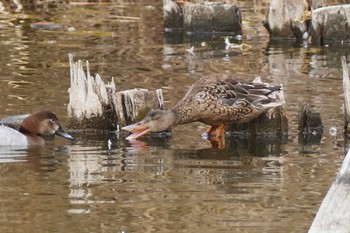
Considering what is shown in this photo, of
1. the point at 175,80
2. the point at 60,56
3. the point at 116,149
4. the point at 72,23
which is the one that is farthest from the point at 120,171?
the point at 72,23

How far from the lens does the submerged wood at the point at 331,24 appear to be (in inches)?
723

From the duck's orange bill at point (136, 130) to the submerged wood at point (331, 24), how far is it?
7417mm

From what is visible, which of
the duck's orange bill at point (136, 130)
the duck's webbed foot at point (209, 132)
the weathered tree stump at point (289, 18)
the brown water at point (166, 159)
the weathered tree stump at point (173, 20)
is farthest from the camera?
the weathered tree stump at point (173, 20)

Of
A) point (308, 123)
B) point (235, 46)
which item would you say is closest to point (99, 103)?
point (308, 123)

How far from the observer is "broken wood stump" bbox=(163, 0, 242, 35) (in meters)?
19.6

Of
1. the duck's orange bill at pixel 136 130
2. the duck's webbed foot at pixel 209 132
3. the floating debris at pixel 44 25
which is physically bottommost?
the duck's webbed foot at pixel 209 132

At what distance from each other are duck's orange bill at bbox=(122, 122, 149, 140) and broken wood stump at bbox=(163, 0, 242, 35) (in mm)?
8165

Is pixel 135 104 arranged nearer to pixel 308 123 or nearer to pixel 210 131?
pixel 210 131

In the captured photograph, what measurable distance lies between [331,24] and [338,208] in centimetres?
1297

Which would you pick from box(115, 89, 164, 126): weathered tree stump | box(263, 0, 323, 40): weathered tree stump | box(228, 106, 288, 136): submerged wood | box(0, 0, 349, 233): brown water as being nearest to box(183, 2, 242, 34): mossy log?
box(263, 0, 323, 40): weathered tree stump

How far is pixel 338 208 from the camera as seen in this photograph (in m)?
6.00

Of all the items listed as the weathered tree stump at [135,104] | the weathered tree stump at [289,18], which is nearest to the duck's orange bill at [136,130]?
the weathered tree stump at [135,104]

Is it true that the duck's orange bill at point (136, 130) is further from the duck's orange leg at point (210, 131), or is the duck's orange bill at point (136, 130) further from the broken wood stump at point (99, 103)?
the duck's orange leg at point (210, 131)

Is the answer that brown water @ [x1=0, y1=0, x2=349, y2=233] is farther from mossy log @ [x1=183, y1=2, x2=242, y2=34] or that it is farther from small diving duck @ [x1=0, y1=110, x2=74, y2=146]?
mossy log @ [x1=183, y1=2, x2=242, y2=34]
